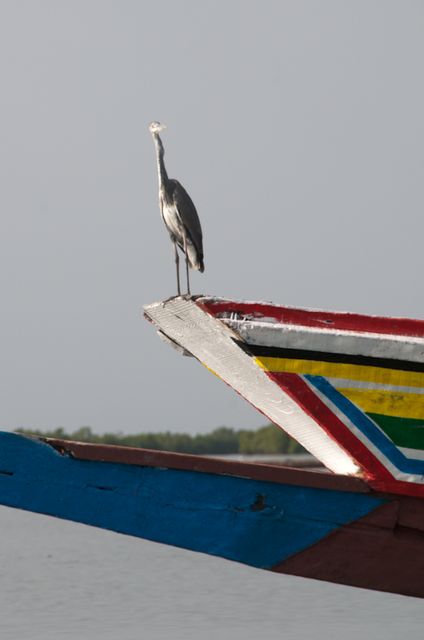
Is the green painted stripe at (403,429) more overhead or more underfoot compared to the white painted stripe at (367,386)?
more underfoot

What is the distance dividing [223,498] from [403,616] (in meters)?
5.20

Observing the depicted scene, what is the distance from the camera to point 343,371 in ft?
17.8

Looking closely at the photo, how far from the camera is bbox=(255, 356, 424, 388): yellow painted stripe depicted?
212 inches

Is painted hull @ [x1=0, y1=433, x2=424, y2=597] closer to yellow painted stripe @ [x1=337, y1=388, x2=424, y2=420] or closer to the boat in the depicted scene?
the boat

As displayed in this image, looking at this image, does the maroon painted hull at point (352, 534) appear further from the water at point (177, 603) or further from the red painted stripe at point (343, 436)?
the water at point (177, 603)

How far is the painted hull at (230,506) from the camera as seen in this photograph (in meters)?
5.42

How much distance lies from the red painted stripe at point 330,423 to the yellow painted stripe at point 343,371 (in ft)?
0.11

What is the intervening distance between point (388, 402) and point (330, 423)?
0.26m

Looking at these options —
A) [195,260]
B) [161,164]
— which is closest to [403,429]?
[195,260]

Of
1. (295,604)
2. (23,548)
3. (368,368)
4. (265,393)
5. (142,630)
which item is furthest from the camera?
(23,548)

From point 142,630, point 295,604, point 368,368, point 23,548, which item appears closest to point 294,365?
point 368,368

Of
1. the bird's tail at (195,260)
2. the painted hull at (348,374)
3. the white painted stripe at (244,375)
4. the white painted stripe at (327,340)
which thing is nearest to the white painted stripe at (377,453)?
the painted hull at (348,374)

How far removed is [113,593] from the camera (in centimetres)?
1233

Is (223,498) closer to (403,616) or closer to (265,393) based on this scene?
(265,393)
